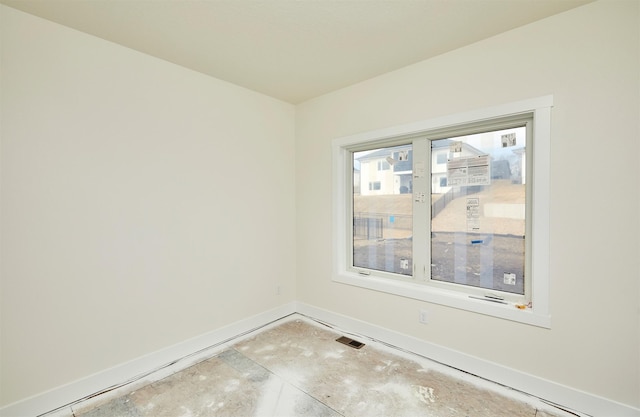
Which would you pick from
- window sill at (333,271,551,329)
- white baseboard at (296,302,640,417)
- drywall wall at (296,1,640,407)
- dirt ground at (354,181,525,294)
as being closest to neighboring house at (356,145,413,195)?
dirt ground at (354,181,525,294)

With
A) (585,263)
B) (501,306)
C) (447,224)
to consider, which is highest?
(447,224)

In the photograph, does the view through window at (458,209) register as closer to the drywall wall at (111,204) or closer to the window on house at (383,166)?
the window on house at (383,166)

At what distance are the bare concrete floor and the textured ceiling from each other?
2.66 metres

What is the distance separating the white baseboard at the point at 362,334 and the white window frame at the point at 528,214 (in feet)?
1.35

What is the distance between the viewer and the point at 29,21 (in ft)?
6.14

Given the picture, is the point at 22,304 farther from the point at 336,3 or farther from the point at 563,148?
the point at 563,148

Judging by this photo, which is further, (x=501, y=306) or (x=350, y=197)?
(x=350, y=197)

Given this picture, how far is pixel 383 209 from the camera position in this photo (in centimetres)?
306

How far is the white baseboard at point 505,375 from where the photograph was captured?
182cm

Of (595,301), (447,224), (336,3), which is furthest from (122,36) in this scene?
(595,301)

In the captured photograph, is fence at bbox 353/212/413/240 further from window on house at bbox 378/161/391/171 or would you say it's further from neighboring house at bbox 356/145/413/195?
window on house at bbox 378/161/391/171

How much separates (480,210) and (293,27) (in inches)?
81.9

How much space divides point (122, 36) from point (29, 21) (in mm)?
507

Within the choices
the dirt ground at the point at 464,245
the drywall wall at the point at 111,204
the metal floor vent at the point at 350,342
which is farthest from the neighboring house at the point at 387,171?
the metal floor vent at the point at 350,342
